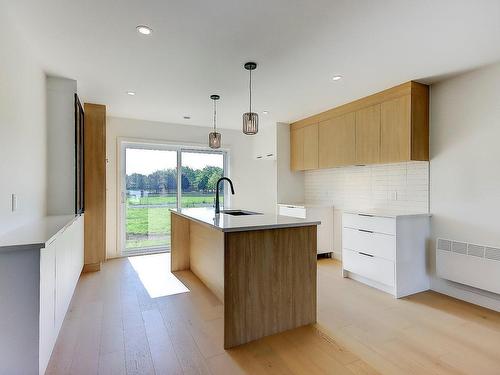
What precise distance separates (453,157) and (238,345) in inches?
116

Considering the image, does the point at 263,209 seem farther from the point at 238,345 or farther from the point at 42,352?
the point at 42,352

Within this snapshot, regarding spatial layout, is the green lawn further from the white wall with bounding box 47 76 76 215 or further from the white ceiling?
the white ceiling

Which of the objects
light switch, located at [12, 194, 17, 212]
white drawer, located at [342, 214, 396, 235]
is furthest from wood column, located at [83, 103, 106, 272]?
white drawer, located at [342, 214, 396, 235]

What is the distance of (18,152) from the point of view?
7.43ft

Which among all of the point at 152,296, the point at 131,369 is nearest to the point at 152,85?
the point at 152,296

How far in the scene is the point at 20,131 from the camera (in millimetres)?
2303

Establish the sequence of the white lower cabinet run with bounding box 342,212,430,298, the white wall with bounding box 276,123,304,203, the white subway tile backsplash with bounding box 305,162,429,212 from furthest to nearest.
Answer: the white wall with bounding box 276,123,304,203 < the white subway tile backsplash with bounding box 305,162,429,212 < the white lower cabinet run with bounding box 342,212,430,298

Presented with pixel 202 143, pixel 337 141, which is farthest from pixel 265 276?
pixel 202 143

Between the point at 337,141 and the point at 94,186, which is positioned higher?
the point at 337,141

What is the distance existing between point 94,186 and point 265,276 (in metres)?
3.03

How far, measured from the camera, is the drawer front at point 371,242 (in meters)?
3.15

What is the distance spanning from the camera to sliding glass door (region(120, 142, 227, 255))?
5043 mm

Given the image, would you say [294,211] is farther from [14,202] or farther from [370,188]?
[14,202]

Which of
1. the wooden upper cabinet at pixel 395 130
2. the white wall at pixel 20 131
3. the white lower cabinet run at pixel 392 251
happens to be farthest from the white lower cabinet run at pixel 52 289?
the wooden upper cabinet at pixel 395 130
